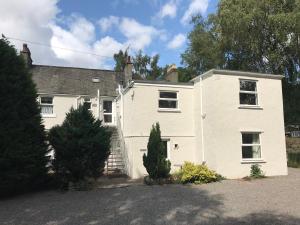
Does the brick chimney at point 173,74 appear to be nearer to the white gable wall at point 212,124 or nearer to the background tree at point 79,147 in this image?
the white gable wall at point 212,124

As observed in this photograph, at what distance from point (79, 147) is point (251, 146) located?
32.5ft

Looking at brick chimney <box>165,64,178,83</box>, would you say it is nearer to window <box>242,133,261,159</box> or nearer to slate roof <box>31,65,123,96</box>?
slate roof <box>31,65,123,96</box>

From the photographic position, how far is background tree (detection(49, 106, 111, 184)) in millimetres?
15195

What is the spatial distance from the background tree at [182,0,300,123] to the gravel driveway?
1429 centimetres

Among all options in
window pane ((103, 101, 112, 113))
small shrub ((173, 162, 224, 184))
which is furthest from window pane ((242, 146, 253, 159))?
window pane ((103, 101, 112, 113))

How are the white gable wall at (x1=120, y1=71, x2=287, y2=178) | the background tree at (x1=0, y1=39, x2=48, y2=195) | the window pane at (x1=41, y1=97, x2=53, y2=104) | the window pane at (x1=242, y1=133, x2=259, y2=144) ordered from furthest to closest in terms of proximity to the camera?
the window pane at (x1=41, y1=97, x2=53, y2=104) < the window pane at (x1=242, y1=133, x2=259, y2=144) < the white gable wall at (x1=120, y1=71, x2=287, y2=178) < the background tree at (x1=0, y1=39, x2=48, y2=195)

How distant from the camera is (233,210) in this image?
11156 millimetres

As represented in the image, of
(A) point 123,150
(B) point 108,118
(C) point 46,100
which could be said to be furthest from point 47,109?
(A) point 123,150

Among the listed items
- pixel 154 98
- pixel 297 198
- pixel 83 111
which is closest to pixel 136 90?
pixel 154 98

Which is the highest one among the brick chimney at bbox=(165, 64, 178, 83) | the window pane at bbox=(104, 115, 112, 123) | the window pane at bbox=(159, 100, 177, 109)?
the brick chimney at bbox=(165, 64, 178, 83)

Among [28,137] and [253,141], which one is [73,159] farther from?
[253,141]

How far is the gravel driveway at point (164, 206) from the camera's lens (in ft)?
33.2

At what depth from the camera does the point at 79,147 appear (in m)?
15.2

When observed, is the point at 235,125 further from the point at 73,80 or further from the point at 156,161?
the point at 73,80
